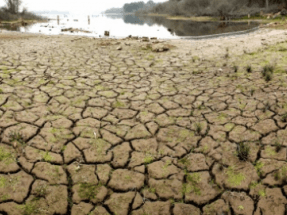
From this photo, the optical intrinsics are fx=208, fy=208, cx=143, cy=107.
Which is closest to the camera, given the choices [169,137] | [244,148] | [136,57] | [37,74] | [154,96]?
[244,148]

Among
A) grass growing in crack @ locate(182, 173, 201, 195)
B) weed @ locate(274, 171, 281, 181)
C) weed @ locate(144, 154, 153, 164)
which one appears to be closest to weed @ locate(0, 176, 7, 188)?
weed @ locate(144, 154, 153, 164)

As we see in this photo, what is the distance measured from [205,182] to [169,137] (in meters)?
0.68

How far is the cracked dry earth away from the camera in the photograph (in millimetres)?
1650

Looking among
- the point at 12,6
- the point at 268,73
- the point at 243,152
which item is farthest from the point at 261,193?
the point at 12,6

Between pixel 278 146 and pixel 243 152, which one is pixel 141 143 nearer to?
pixel 243 152

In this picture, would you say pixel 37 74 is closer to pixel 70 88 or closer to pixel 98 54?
pixel 70 88

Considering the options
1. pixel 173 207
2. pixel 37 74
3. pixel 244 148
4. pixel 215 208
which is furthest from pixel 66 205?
pixel 37 74

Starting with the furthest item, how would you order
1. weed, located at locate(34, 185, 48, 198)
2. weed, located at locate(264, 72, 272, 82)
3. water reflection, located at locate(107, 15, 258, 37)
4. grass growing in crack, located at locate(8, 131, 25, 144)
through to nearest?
water reflection, located at locate(107, 15, 258, 37) → weed, located at locate(264, 72, 272, 82) → grass growing in crack, located at locate(8, 131, 25, 144) → weed, located at locate(34, 185, 48, 198)

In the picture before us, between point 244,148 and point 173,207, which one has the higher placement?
point 244,148

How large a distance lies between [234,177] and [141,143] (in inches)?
37.7

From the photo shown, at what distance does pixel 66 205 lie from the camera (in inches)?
62.9

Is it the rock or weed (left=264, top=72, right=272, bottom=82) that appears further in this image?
the rock

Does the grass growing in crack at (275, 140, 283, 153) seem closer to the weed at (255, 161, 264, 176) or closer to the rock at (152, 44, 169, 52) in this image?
the weed at (255, 161, 264, 176)

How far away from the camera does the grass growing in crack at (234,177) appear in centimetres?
179
